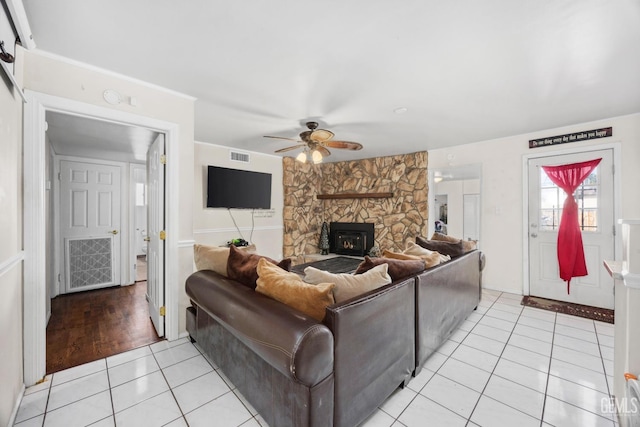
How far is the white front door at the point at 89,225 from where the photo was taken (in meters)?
3.86

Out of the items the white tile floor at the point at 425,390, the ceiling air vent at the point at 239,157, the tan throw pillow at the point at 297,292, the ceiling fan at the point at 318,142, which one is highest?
the ceiling air vent at the point at 239,157

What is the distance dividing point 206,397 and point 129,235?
12.1ft

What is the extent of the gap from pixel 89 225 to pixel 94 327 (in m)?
2.08

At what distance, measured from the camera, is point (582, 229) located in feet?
11.0

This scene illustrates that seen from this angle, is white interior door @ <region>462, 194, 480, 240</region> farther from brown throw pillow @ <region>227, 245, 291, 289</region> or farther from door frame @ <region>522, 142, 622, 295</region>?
brown throw pillow @ <region>227, 245, 291, 289</region>

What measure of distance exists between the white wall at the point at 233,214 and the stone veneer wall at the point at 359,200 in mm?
182

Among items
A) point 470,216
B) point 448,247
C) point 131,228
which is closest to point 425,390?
point 448,247

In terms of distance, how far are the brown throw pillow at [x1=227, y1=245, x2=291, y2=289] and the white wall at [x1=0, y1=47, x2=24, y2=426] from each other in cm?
114

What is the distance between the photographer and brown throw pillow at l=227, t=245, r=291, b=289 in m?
1.79

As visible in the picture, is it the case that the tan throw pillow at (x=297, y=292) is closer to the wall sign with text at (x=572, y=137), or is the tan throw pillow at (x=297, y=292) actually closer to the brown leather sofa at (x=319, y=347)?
the brown leather sofa at (x=319, y=347)

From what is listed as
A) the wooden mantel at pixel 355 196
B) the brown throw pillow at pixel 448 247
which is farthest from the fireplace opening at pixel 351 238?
the brown throw pillow at pixel 448 247

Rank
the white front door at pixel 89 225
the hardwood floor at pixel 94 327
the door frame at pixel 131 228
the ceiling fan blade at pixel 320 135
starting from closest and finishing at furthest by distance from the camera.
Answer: the hardwood floor at pixel 94 327, the ceiling fan blade at pixel 320 135, the white front door at pixel 89 225, the door frame at pixel 131 228

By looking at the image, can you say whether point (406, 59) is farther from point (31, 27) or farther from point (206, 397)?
point (206, 397)

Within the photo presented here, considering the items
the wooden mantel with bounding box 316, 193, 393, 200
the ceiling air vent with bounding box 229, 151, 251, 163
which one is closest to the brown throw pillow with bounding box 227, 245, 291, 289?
the ceiling air vent with bounding box 229, 151, 251, 163
